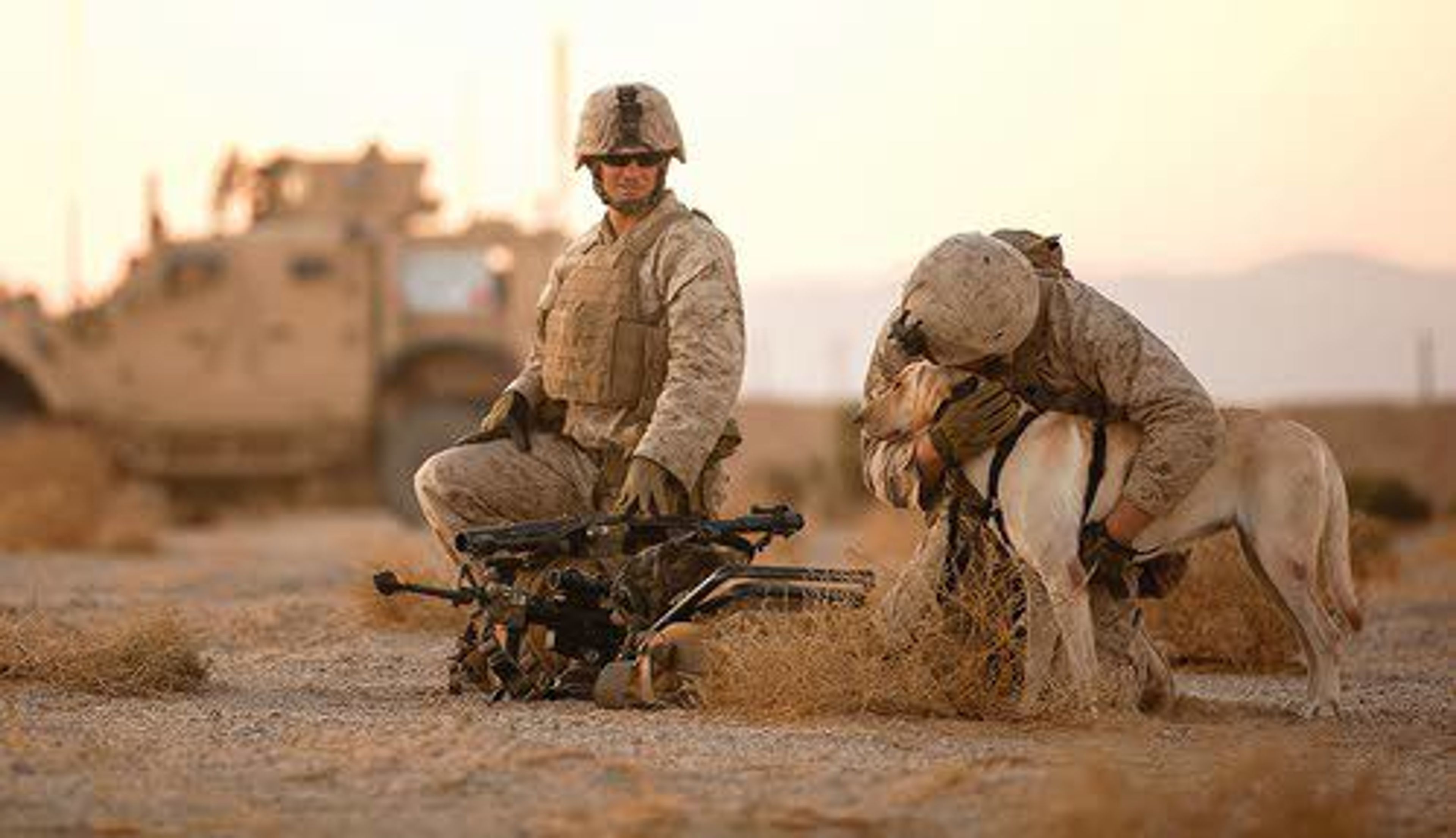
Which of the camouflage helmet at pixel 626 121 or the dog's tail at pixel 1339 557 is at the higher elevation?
the camouflage helmet at pixel 626 121

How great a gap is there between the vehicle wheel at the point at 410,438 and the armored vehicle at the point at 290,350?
20 millimetres

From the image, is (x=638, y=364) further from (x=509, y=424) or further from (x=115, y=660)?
(x=115, y=660)

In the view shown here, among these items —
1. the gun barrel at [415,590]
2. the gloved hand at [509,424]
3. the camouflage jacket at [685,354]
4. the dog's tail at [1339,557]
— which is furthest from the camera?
the gloved hand at [509,424]

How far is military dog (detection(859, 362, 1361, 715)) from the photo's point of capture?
27.1 ft

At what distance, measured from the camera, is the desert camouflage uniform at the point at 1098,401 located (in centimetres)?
838

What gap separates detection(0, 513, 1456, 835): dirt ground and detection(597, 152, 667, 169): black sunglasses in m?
1.85

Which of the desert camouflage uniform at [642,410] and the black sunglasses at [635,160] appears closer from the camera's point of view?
the desert camouflage uniform at [642,410]

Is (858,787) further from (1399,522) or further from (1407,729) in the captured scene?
(1399,522)

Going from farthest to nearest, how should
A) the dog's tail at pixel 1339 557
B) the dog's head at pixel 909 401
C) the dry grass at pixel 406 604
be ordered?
1. the dry grass at pixel 406 604
2. the dog's tail at pixel 1339 557
3. the dog's head at pixel 909 401

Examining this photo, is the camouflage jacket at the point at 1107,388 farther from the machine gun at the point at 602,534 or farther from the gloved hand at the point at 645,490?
the gloved hand at the point at 645,490

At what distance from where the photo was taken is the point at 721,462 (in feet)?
31.4

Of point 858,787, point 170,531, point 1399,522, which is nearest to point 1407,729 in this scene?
point 858,787

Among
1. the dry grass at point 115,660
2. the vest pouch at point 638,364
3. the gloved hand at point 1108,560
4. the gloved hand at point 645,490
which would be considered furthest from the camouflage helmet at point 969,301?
the dry grass at point 115,660

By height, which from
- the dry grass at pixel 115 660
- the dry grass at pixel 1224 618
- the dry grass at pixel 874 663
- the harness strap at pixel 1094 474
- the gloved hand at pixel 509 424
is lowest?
the dry grass at pixel 1224 618
